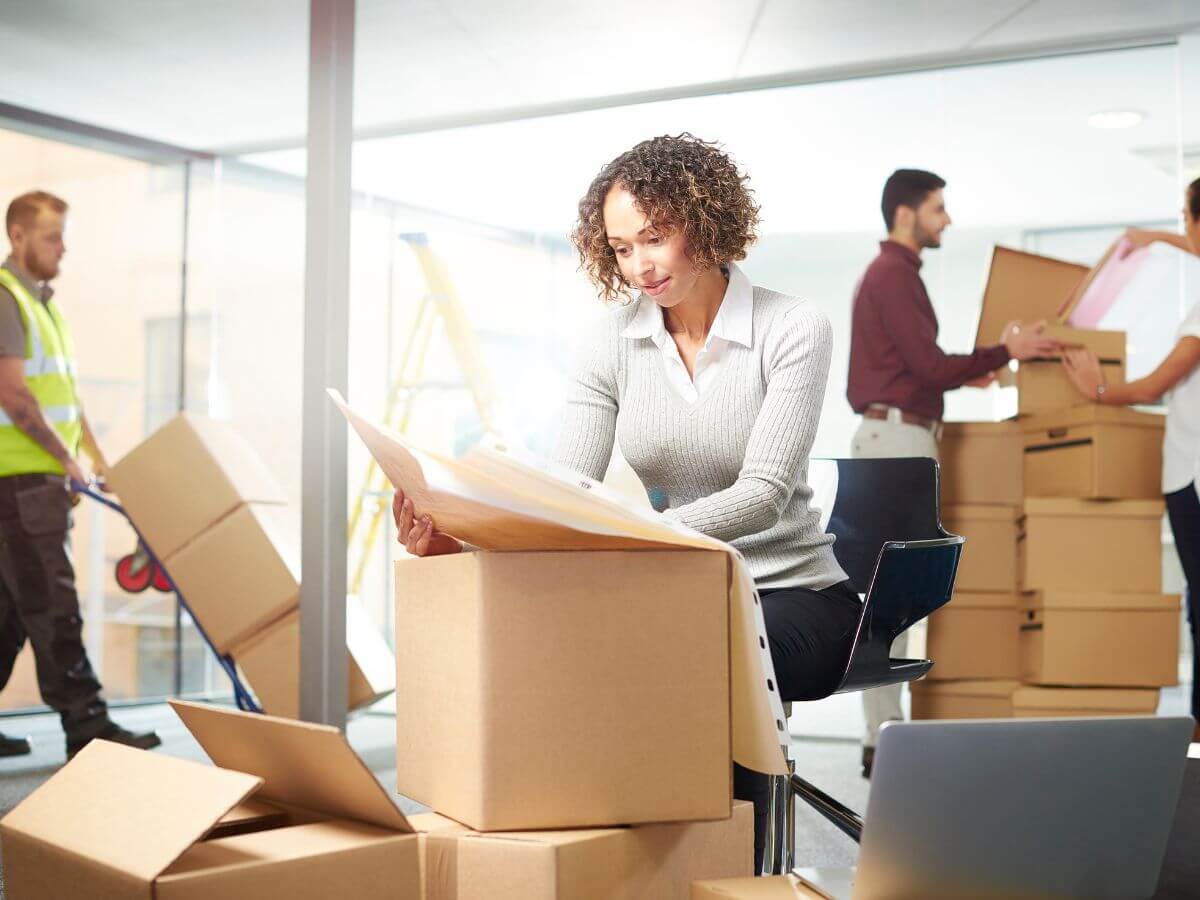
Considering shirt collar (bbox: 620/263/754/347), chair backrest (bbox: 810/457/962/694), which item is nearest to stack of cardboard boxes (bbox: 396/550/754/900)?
chair backrest (bbox: 810/457/962/694)

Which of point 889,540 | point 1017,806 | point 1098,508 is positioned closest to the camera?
point 1017,806

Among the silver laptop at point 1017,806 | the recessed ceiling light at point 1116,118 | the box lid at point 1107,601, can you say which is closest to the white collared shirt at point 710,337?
the silver laptop at point 1017,806

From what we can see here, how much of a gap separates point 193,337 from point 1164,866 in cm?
413

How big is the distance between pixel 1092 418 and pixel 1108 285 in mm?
465

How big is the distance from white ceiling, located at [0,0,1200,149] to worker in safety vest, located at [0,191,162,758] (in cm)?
90

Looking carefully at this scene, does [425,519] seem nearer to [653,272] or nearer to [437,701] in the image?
[437,701]

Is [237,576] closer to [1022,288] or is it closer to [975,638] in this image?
[975,638]

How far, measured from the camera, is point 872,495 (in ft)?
6.39

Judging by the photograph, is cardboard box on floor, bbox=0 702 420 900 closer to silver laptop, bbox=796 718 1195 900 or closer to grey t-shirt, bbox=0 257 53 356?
silver laptop, bbox=796 718 1195 900

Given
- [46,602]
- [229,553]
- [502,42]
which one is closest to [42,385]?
[46,602]

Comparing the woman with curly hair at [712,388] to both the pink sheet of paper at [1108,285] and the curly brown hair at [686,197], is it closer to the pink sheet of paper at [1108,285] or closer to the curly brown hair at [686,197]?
the curly brown hair at [686,197]

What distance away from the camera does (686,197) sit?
1567 mm

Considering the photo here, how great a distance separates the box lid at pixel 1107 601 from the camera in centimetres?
314

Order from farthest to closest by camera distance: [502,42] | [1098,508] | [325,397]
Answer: [502,42] < [1098,508] < [325,397]
